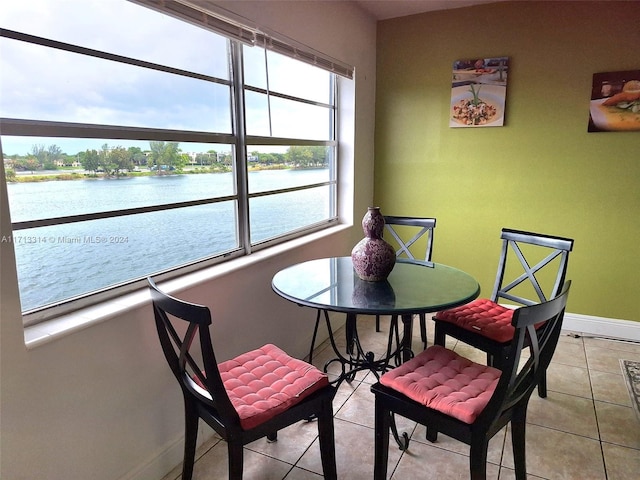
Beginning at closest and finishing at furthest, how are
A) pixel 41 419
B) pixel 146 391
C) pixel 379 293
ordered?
pixel 41 419 → pixel 146 391 → pixel 379 293

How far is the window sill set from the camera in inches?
53.0

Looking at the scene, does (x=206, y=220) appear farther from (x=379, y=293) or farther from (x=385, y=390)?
(x=385, y=390)

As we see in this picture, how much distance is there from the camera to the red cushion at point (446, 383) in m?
1.45

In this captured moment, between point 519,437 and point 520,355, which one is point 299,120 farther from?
point 519,437

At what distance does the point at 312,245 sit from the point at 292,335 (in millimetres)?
603

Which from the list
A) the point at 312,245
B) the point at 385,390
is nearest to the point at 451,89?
the point at 312,245

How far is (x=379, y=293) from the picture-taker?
5.97 ft

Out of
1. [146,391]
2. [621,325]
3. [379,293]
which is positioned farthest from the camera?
[621,325]

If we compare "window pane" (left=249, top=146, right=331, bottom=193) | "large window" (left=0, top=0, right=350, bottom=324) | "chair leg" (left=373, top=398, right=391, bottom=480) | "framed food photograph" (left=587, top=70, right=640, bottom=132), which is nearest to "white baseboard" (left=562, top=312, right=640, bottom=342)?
"framed food photograph" (left=587, top=70, right=640, bottom=132)

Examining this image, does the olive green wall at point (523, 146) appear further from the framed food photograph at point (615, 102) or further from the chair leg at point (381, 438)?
the chair leg at point (381, 438)

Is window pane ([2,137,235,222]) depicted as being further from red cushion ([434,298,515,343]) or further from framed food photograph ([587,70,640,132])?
framed food photograph ([587,70,640,132])

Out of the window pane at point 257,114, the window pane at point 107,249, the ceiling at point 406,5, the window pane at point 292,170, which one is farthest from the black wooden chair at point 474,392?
the ceiling at point 406,5

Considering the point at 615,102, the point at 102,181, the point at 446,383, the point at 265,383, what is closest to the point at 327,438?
the point at 265,383

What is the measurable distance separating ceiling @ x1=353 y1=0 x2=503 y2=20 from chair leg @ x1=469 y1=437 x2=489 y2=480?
2.95 metres
